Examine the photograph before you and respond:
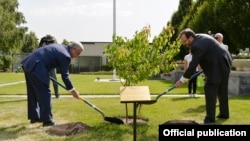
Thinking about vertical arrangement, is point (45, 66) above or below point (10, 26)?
below

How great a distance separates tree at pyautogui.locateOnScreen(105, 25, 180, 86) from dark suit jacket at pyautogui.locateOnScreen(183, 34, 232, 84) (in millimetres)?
1584

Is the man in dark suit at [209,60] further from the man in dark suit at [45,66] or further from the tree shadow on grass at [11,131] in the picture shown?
the tree shadow on grass at [11,131]

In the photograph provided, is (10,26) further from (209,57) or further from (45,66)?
(209,57)

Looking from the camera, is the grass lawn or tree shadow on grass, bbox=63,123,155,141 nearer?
tree shadow on grass, bbox=63,123,155,141

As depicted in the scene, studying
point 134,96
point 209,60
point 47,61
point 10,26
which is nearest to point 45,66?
point 47,61

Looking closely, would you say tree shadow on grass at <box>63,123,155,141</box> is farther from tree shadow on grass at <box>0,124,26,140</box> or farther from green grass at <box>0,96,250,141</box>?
tree shadow on grass at <box>0,124,26,140</box>

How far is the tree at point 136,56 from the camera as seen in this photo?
8.70 m

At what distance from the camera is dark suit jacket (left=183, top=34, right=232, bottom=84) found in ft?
24.0

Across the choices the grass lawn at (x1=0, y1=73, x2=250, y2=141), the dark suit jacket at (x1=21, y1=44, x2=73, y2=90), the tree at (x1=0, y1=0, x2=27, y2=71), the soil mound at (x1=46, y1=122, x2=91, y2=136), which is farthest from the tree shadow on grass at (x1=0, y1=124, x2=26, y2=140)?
the tree at (x1=0, y1=0, x2=27, y2=71)

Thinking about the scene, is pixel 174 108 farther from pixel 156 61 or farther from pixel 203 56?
pixel 203 56

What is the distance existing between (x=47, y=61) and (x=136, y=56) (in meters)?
2.11

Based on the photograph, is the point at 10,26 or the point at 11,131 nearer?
the point at 11,131

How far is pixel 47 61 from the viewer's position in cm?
733

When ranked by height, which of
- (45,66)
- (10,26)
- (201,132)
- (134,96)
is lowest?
(201,132)
